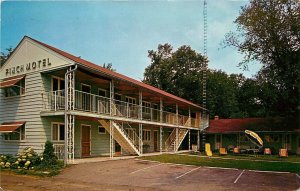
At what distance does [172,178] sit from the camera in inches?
552

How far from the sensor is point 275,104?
104 ft

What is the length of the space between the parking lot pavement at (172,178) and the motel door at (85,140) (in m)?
4.25

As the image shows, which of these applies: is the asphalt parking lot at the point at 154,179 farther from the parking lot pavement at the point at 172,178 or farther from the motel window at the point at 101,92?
the motel window at the point at 101,92

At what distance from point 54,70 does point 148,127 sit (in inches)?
597

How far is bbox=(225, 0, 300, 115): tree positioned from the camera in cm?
2746

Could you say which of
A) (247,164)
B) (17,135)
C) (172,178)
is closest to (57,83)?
(17,135)

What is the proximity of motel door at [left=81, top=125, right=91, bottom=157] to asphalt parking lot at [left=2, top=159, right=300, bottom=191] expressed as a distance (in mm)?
4606

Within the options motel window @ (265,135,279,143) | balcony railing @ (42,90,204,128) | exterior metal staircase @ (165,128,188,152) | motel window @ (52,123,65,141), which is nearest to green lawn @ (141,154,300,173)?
balcony railing @ (42,90,204,128)

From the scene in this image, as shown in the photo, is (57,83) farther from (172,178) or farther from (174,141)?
(174,141)

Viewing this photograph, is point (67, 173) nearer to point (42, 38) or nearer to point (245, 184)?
point (245, 184)

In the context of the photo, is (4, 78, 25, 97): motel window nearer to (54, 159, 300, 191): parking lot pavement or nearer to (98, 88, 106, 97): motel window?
(98, 88, 106, 97): motel window

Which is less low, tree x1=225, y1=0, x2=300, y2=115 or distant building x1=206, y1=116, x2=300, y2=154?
tree x1=225, y1=0, x2=300, y2=115

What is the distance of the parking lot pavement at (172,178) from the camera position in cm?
1208

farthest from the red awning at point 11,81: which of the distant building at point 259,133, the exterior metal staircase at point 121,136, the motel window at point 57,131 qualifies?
the distant building at point 259,133
